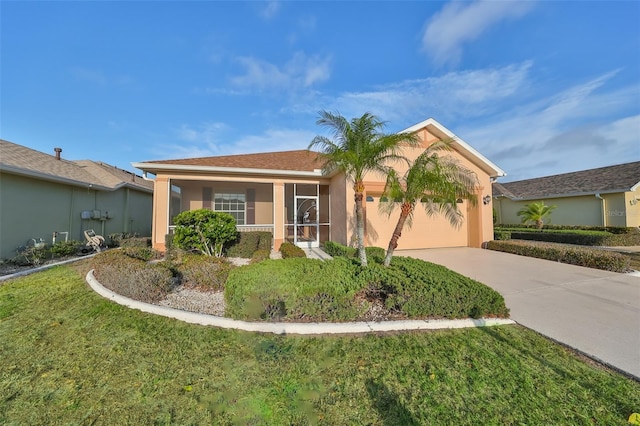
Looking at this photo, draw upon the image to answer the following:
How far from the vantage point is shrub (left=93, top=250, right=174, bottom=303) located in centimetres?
497

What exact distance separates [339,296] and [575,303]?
4.85 meters

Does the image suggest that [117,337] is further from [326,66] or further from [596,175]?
[596,175]

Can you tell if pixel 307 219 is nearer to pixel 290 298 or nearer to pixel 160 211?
pixel 160 211

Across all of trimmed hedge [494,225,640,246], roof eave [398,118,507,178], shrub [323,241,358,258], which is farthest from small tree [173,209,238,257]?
trimmed hedge [494,225,640,246]

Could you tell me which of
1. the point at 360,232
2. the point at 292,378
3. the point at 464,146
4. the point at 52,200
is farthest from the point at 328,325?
the point at 52,200

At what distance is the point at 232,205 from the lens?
13828mm

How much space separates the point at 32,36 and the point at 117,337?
38.3 feet

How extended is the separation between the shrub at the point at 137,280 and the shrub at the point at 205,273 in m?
0.56

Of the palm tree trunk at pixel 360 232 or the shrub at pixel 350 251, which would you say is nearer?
the palm tree trunk at pixel 360 232

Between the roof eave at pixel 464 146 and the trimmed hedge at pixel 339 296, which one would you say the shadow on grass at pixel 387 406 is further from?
the roof eave at pixel 464 146

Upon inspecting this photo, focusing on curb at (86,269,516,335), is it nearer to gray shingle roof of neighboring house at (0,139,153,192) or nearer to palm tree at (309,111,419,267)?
palm tree at (309,111,419,267)

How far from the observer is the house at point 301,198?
1019 cm

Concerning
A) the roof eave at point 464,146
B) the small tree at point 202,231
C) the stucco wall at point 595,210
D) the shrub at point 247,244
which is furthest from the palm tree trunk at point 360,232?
the stucco wall at point 595,210

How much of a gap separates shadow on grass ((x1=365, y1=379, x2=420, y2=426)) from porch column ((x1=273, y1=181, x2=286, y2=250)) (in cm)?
935
